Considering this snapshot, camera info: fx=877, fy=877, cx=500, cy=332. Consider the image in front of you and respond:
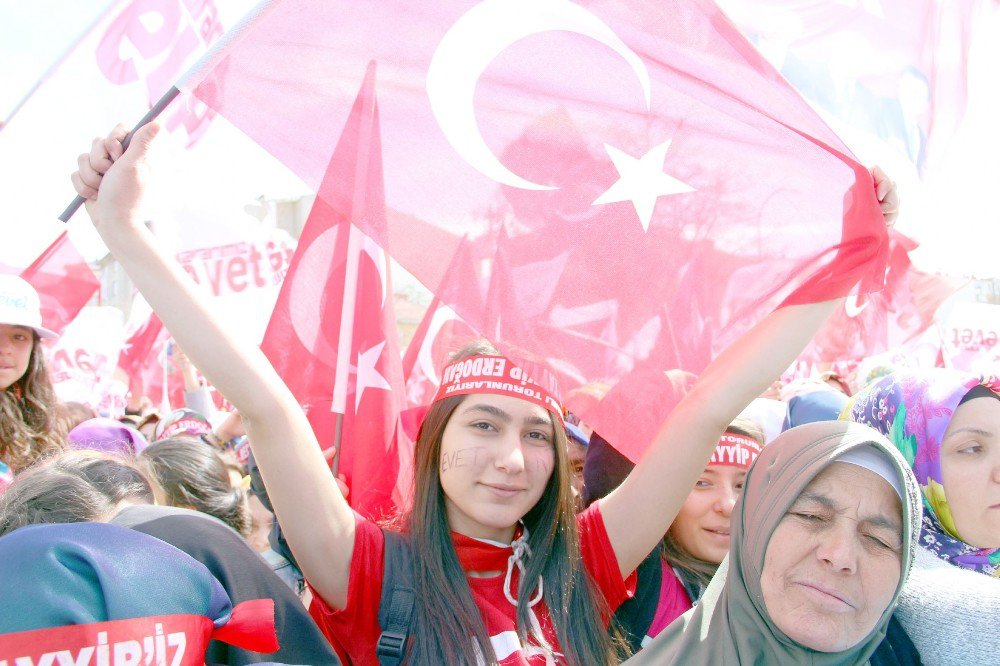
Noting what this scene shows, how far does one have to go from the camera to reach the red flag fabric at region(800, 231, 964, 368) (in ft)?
11.2

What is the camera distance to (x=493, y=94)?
2564 mm

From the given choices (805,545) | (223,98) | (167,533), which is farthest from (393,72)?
(805,545)

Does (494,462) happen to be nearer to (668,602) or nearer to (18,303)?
(668,602)

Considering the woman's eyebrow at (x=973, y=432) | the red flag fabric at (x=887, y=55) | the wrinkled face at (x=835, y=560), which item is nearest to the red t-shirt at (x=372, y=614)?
the wrinkled face at (x=835, y=560)

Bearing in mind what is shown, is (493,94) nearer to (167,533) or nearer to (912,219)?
(167,533)

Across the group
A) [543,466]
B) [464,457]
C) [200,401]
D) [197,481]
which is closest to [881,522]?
[543,466]

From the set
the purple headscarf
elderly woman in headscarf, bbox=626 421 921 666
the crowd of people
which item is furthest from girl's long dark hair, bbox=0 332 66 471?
elderly woman in headscarf, bbox=626 421 921 666

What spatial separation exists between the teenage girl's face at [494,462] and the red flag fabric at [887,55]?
2.42m

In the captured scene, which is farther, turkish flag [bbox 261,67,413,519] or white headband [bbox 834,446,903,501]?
turkish flag [bbox 261,67,413,519]

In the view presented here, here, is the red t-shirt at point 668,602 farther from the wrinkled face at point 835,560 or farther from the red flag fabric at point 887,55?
the red flag fabric at point 887,55

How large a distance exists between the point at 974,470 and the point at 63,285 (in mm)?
3524

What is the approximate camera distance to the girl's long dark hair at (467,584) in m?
2.25

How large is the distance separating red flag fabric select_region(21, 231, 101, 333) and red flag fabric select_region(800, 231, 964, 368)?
322 cm

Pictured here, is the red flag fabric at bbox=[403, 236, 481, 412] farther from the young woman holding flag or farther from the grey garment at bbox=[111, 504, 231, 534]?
the grey garment at bbox=[111, 504, 231, 534]
